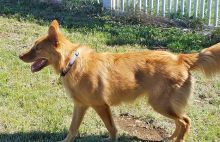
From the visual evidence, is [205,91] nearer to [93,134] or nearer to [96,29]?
[93,134]

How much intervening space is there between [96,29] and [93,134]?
4233 millimetres

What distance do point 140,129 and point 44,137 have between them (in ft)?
3.96

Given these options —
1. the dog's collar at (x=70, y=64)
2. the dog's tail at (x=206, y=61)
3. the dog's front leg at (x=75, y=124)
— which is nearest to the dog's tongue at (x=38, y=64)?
the dog's collar at (x=70, y=64)

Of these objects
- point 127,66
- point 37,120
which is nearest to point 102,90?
point 127,66

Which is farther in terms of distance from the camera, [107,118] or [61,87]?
[61,87]

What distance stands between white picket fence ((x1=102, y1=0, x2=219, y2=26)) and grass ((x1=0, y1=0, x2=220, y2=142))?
0.58 meters

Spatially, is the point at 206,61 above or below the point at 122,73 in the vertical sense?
above

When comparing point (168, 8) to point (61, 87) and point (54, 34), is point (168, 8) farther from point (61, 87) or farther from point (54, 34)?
point (54, 34)

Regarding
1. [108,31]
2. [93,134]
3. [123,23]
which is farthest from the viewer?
[123,23]

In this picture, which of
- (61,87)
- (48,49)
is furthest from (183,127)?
(61,87)

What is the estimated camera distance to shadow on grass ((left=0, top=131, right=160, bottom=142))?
5359mm

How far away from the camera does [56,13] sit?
34.7ft

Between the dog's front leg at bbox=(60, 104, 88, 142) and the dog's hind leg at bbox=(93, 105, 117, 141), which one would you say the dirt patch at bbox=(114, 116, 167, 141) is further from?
the dog's front leg at bbox=(60, 104, 88, 142)

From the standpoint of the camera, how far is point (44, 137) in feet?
17.8
